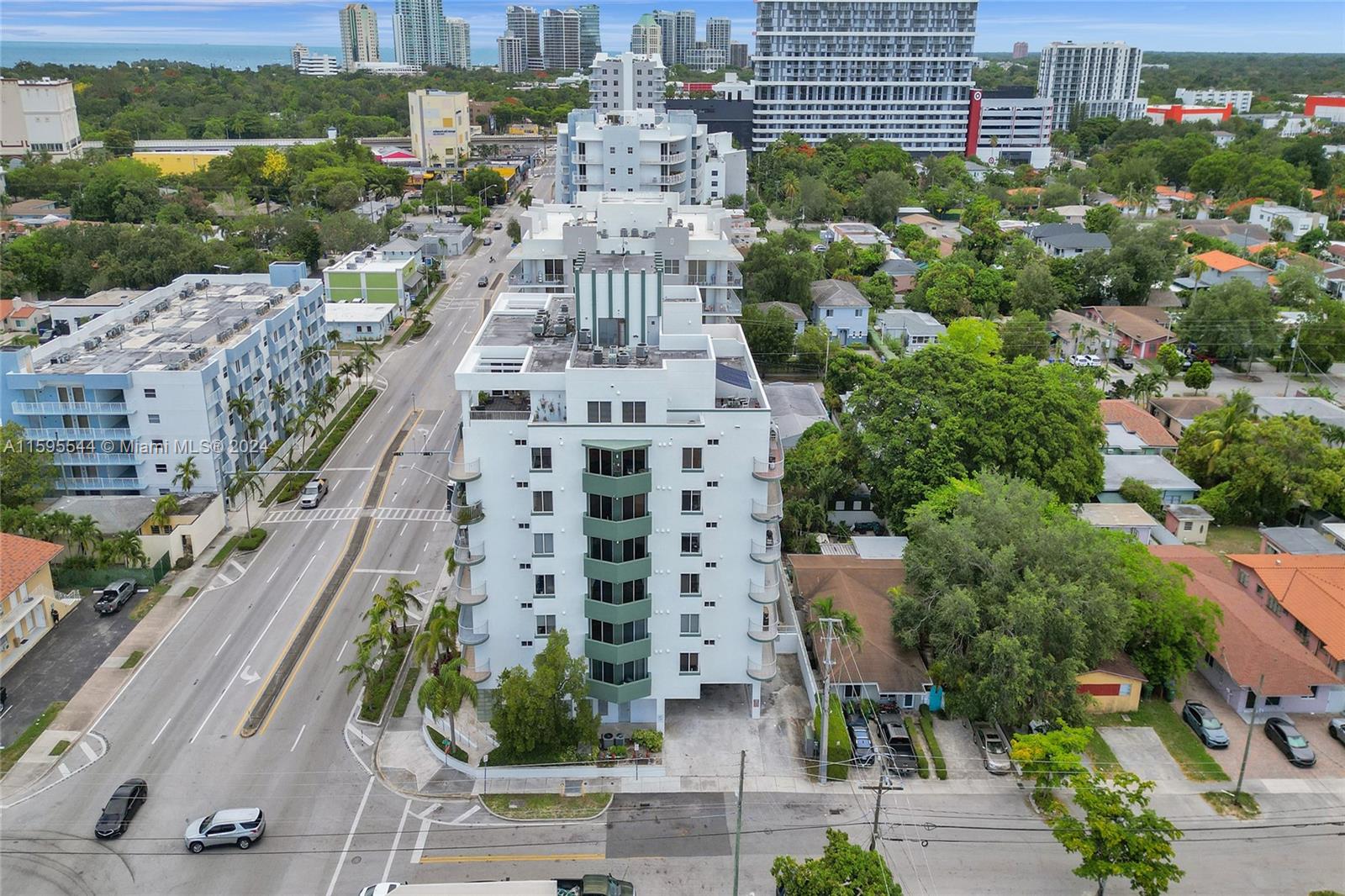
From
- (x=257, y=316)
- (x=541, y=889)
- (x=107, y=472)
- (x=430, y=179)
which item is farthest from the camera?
(x=430, y=179)

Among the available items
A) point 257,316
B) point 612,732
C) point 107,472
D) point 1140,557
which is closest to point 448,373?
point 257,316

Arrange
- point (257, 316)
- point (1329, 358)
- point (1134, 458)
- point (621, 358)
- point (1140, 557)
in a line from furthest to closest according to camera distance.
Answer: point (1329, 358), point (257, 316), point (1134, 458), point (1140, 557), point (621, 358)

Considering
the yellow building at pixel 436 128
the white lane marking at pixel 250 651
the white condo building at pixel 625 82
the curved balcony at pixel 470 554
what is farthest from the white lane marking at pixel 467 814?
the yellow building at pixel 436 128

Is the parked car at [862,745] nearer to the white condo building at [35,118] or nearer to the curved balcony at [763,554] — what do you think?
the curved balcony at [763,554]

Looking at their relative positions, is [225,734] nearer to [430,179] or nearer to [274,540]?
[274,540]

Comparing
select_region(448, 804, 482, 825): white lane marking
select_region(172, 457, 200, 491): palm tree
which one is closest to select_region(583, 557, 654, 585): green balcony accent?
select_region(448, 804, 482, 825): white lane marking

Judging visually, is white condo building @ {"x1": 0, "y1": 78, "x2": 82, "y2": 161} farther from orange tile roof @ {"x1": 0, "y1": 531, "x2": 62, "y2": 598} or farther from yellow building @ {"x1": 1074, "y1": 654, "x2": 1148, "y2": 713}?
yellow building @ {"x1": 1074, "y1": 654, "x2": 1148, "y2": 713}
